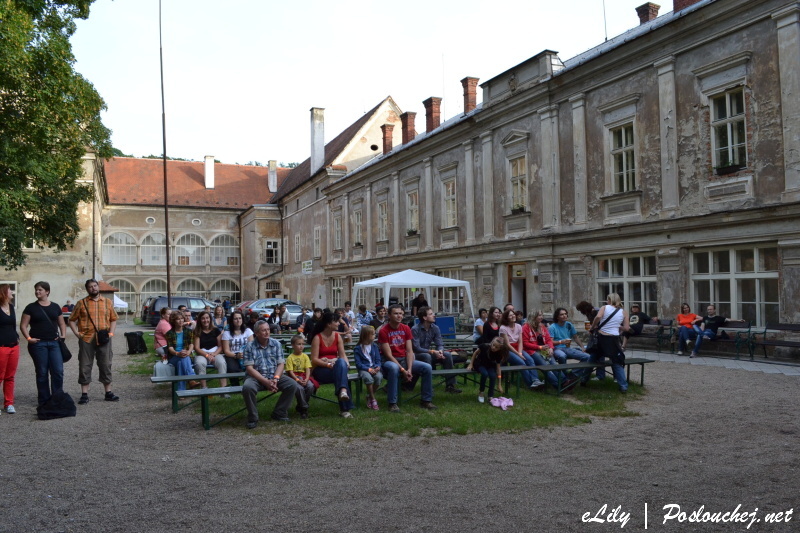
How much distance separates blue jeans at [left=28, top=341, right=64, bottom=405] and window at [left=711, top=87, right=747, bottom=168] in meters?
14.0

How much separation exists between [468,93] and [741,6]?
15.0 m

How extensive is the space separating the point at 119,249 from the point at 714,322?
159 ft

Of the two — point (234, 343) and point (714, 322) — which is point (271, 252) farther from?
point (234, 343)

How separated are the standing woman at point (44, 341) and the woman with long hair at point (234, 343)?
220cm

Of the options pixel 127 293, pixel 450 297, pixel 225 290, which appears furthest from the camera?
pixel 225 290

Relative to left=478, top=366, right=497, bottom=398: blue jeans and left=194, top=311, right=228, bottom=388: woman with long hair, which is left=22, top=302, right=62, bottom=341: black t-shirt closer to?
left=194, top=311, right=228, bottom=388: woman with long hair

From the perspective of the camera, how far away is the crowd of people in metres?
8.46

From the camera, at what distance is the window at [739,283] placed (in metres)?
14.4

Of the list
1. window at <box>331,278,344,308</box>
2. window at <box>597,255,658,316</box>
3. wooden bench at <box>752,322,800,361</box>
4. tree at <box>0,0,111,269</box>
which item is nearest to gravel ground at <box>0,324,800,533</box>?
wooden bench at <box>752,322,800,361</box>

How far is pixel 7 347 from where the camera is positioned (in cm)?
891

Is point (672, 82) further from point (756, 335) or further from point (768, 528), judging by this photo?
point (768, 528)

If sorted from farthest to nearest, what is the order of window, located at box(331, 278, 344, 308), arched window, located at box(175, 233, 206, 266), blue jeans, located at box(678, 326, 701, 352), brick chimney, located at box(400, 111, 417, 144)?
arched window, located at box(175, 233, 206, 266), window, located at box(331, 278, 344, 308), brick chimney, located at box(400, 111, 417, 144), blue jeans, located at box(678, 326, 701, 352)

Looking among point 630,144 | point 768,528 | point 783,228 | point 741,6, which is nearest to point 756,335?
point 783,228

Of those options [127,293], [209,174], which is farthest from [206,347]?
[209,174]
